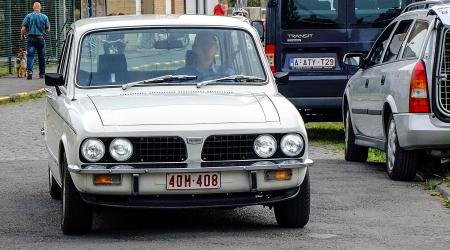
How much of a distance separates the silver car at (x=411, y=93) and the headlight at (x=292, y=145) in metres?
3.26

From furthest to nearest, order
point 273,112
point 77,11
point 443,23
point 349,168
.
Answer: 1. point 77,11
2. point 349,168
3. point 443,23
4. point 273,112

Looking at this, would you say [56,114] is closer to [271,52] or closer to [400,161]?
[400,161]

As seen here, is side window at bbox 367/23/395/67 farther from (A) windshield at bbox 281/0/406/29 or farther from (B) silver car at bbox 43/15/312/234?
(B) silver car at bbox 43/15/312/234

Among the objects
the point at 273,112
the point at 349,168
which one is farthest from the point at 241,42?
the point at 349,168

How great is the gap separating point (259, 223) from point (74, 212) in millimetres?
1491

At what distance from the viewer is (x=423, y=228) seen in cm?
967

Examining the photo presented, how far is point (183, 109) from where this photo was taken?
9.23 m

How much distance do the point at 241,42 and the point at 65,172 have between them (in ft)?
6.90

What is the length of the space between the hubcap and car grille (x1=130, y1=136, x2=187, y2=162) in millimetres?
4199

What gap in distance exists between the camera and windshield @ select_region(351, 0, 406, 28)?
59.5ft

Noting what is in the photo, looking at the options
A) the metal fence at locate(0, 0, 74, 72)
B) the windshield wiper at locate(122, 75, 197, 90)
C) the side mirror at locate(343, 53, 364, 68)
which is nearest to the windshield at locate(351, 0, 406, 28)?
the side mirror at locate(343, 53, 364, 68)

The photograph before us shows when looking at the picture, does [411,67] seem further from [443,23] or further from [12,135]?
[12,135]

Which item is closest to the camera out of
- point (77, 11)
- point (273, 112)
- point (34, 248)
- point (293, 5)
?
point (34, 248)

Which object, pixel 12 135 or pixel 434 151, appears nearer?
pixel 434 151
